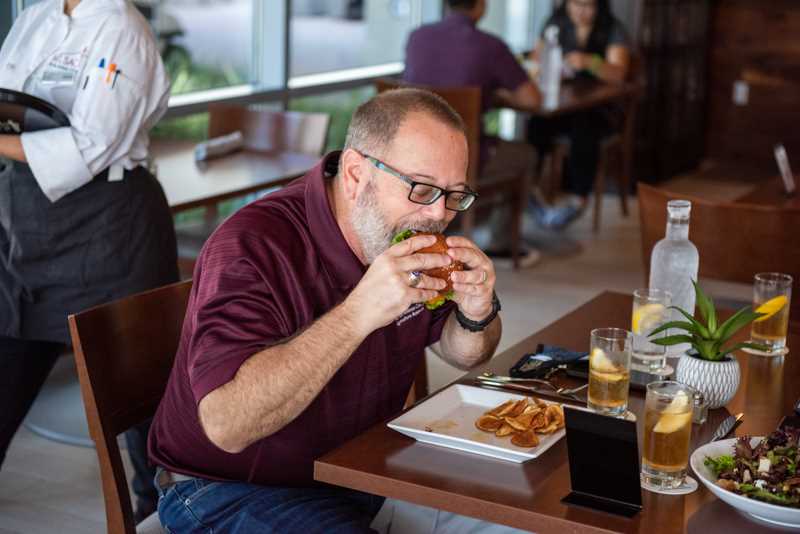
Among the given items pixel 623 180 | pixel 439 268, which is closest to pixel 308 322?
pixel 439 268

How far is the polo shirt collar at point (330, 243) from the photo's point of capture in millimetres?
1755

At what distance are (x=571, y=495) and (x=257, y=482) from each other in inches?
20.9

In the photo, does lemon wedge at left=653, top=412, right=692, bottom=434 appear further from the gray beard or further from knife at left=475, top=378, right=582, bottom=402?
the gray beard

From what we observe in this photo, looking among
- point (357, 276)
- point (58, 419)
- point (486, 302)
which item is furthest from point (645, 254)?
point (58, 419)

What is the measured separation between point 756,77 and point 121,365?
21.1 ft

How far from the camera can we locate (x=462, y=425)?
1.65 m

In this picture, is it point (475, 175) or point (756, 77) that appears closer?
point (475, 175)

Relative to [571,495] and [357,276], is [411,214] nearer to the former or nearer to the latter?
[357,276]

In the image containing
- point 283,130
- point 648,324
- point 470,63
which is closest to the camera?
point 648,324

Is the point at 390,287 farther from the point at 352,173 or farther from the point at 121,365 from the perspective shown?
the point at 121,365

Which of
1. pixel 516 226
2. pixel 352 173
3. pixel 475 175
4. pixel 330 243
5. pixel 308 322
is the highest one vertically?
pixel 352 173

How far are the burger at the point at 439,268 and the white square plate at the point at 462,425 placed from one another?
15 cm

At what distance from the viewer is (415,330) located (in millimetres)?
1917

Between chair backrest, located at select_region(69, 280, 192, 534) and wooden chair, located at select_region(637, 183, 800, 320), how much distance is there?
4.70 ft
